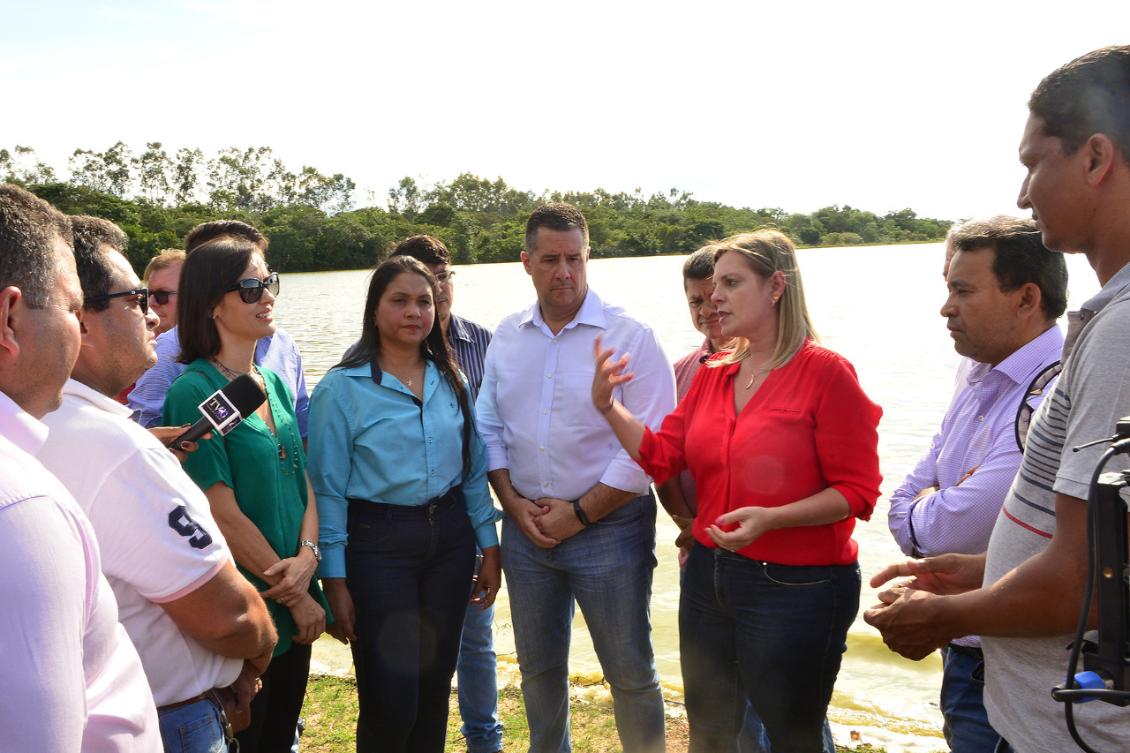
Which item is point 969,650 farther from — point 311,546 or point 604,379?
point 311,546

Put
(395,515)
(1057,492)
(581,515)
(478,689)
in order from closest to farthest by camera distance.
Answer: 1. (1057,492)
2. (395,515)
3. (581,515)
4. (478,689)

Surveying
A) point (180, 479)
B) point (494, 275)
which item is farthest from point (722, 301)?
point (494, 275)

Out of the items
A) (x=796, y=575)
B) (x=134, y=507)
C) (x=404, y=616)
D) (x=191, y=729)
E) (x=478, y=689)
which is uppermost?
(x=134, y=507)

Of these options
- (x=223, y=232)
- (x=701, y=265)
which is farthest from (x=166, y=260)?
(x=701, y=265)

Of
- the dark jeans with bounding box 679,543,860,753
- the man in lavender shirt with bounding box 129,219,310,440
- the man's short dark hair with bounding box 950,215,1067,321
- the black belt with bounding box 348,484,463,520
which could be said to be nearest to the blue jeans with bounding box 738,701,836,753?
the dark jeans with bounding box 679,543,860,753

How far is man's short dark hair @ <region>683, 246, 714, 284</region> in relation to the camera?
454cm

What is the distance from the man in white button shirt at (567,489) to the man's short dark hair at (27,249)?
2605 millimetres

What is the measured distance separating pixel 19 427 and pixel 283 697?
86.7 inches

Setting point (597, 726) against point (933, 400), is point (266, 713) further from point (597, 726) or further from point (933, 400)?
point (933, 400)

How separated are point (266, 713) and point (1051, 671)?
2.66 m

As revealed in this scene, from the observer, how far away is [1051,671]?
78.7 inches

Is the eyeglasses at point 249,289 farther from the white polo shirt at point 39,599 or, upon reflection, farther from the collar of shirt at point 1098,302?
the collar of shirt at point 1098,302

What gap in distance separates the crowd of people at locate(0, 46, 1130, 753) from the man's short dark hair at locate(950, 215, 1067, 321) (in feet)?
0.04

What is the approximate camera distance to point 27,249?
1.50 metres
